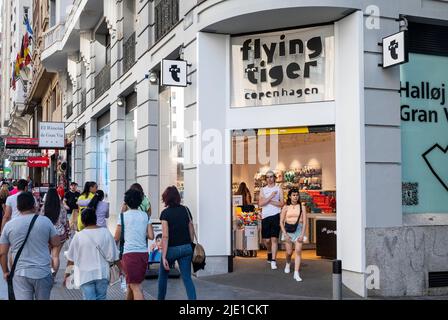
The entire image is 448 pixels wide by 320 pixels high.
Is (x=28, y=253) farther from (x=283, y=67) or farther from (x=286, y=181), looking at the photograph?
(x=286, y=181)

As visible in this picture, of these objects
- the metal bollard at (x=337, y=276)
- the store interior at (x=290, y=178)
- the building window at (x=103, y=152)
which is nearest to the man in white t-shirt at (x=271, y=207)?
the store interior at (x=290, y=178)

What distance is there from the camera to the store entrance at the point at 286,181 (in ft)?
36.6

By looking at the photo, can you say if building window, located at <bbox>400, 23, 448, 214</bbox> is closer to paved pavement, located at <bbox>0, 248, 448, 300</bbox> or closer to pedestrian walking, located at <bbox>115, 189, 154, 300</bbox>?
paved pavement, located at <bbox>0, 248, 448, 300</bbox>

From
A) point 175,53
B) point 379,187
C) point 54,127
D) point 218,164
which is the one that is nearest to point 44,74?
point 54,127

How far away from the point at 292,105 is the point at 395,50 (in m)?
2.13

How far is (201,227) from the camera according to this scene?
1016cm

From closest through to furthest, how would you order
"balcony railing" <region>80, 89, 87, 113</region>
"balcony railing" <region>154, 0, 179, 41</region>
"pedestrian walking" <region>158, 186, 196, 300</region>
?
"pedestrian walking" <region>158, 186, 196, 300</region> < "balcony railing" <region>154, 0, 179, 41</region> < "balcony railing" <region>80, 89, 87, 113</region>

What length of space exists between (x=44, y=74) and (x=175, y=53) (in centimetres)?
2924

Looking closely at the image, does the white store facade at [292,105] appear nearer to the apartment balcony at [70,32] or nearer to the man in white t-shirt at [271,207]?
the man in white t-shirt at [271,207]

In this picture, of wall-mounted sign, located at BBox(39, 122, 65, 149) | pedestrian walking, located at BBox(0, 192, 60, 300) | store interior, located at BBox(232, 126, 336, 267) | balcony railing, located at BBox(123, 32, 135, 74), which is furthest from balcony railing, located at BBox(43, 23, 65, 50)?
pedestrian walking, located at BBox(0, 192, 60, 300)

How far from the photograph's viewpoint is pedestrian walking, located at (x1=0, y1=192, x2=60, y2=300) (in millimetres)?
5551

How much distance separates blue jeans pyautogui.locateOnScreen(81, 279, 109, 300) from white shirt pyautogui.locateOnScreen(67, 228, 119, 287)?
6 cm

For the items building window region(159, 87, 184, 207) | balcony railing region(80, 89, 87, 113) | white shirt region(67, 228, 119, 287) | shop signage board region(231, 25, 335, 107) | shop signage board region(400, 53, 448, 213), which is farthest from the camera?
balcony railing region(80, 89, 87, 113)

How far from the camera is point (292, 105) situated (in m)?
Answer: 9.84
